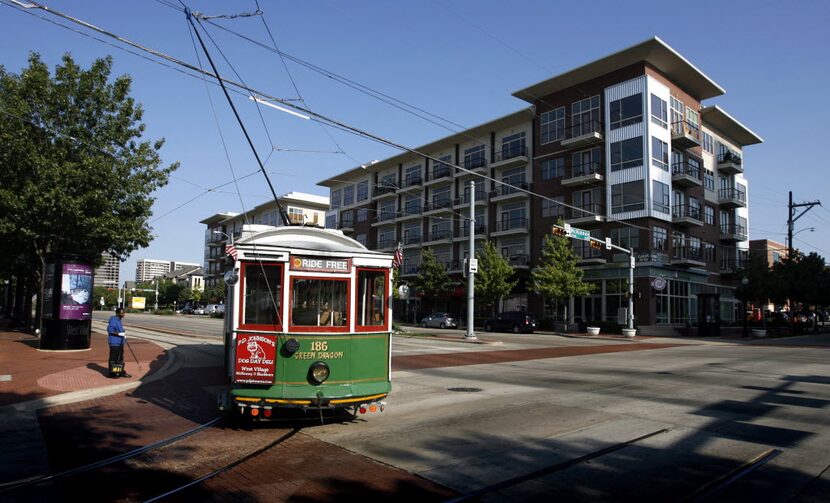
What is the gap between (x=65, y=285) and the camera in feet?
56.5

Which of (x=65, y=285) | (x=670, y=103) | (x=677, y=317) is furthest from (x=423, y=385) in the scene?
(x=670, y=103)

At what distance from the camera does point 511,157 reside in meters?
50.8

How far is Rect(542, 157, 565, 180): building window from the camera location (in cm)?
4725

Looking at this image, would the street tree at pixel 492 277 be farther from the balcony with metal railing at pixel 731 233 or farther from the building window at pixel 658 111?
the balcony with metal railing at pixel 731 233

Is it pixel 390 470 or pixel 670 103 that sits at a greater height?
pixel 670 103

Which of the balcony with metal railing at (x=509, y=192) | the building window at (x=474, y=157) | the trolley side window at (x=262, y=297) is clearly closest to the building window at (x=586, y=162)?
the balcony with metal railing at (x=509, y=192)

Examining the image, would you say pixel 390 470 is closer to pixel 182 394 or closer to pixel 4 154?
pixel 182 394

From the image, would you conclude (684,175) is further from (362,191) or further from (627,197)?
(362,191)

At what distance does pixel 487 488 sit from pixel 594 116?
43.7 meters

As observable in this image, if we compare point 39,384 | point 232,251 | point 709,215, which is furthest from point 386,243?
point 232,251

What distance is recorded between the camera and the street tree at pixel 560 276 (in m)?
41.3

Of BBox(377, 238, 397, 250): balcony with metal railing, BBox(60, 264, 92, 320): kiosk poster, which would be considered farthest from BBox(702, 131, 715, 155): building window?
BBox(60, 264, 92, 320): kiosk poster

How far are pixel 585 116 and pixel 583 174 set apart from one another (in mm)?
4779

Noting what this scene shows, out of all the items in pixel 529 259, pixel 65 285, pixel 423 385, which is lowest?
pixel 423 385
